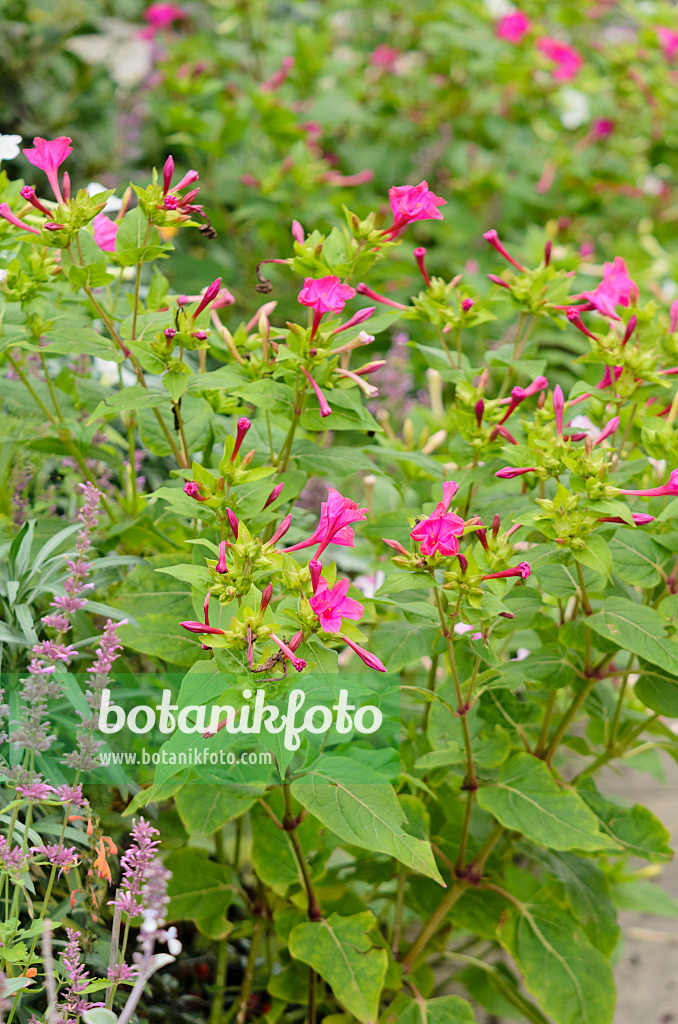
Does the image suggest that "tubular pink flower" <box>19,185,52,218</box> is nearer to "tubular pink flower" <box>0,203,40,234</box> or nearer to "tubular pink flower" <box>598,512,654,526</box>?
"tubular pink flower" <box>0,203,40,234</box>

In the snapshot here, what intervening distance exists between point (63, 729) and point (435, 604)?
543mm

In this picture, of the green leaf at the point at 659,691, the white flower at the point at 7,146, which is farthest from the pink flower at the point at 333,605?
the white flower at the point at 7,146

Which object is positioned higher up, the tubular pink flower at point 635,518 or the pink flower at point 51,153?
the pink flower at point 51,153

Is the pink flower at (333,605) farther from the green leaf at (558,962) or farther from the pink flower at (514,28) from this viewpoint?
the pink flower at (514,28)

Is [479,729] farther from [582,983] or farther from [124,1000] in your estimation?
[124,1000]

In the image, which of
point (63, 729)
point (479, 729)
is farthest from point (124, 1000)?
point (479, 729)

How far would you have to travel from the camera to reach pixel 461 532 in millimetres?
943

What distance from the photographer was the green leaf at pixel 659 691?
44.4 inches

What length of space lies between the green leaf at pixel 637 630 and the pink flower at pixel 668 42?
8.83 feet

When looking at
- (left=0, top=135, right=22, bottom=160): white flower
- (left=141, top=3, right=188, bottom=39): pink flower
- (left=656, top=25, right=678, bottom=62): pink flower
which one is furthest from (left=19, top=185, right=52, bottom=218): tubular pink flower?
(left=656, top=25, right=678, bottom=62): pink flower

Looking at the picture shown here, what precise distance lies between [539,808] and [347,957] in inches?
11.5

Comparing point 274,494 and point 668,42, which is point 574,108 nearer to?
point 668,42

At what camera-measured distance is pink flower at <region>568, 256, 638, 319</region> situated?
1.21 m

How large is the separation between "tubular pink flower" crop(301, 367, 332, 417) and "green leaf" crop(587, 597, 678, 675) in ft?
1.25
